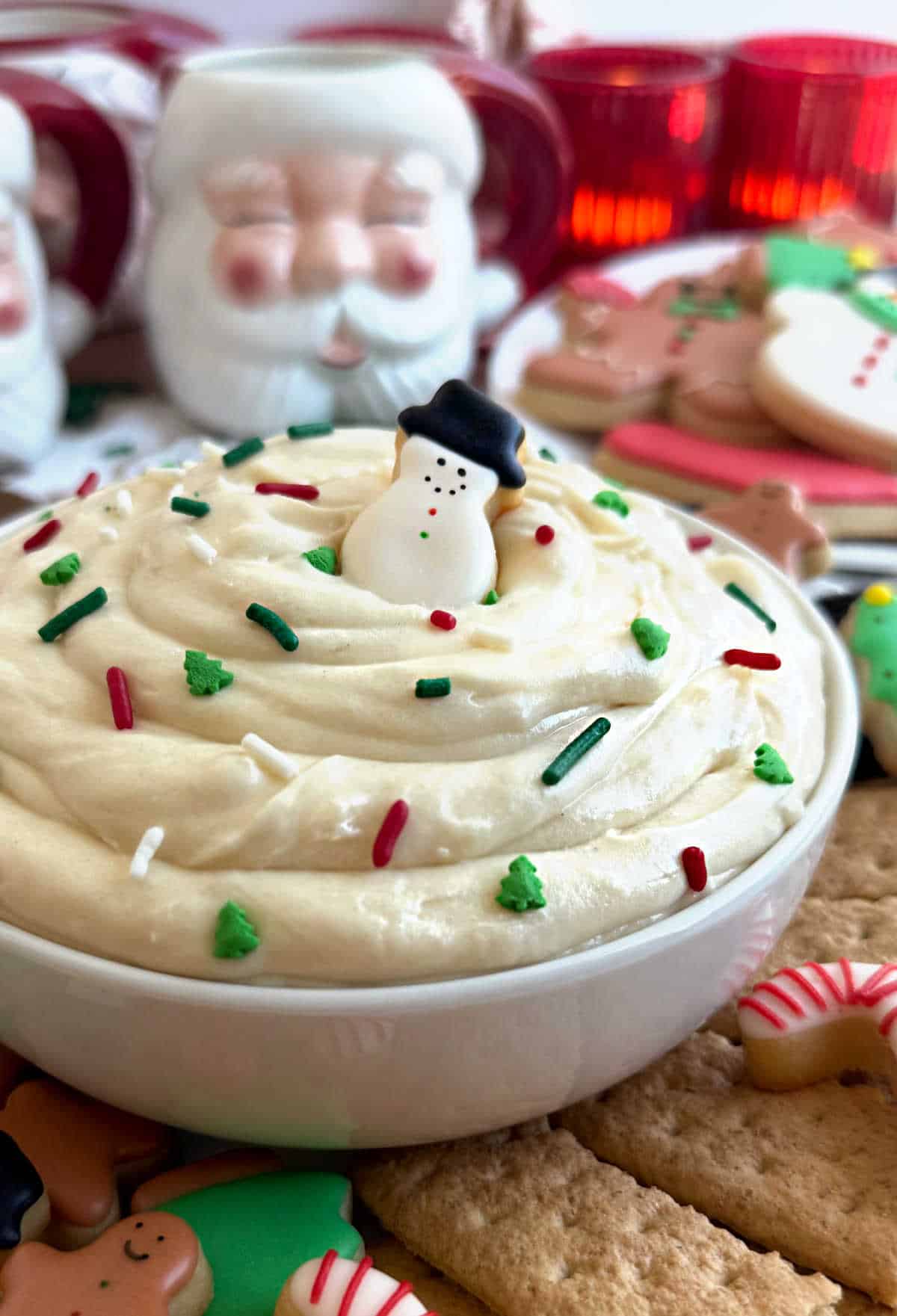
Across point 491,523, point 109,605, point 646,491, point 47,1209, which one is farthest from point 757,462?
point 47,1209

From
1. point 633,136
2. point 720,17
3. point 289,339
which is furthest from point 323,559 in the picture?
point 720,17

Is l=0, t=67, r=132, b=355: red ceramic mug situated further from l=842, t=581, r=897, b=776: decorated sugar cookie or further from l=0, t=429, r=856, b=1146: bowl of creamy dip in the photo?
l=842, t=581, r=897, b=776: decorated sugar cookie

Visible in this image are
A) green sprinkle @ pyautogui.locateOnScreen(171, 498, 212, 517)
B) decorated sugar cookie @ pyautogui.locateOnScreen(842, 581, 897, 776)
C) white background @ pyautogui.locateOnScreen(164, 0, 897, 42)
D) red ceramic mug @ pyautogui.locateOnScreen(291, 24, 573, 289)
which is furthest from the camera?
white background @ pyautogui.locateOnScreen(164, 0, 897, 42)

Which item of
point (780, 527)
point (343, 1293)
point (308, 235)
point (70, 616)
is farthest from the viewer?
point (308, 235)

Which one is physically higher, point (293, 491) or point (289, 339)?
point (293, 491)

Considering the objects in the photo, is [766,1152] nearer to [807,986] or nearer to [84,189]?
[807,986]

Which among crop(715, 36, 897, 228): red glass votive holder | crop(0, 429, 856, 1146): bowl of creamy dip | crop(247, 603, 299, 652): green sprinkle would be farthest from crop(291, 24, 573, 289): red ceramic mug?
crop(247, 603, 299, 652): green sprinkle
